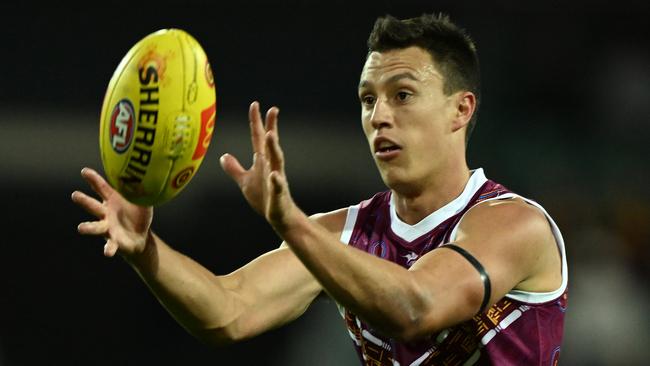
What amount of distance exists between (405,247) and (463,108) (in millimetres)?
618

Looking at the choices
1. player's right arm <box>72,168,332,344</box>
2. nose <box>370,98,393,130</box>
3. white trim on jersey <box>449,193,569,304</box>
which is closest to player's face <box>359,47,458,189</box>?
nose <box>370,98,393,130</box>

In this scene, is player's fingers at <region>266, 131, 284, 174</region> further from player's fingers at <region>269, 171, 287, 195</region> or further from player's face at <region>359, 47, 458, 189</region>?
player's face at <region>359, 47, 458, 189</region>

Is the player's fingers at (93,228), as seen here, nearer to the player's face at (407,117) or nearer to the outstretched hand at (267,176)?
the outstretched hand at (267,176)

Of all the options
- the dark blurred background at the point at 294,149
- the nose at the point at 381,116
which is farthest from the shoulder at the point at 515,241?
the dark blurred background at the point at 294,149

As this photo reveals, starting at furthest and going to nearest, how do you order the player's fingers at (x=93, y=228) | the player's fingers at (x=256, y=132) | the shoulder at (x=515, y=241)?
1. the shoulder at (x=515, y=241)
2. the player's fingers at (x=93, y=228)
3. the player's fingers at (x=256, y=132)

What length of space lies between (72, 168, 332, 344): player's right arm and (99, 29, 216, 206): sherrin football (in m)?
0.12

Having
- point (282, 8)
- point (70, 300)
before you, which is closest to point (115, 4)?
point (282, 8)

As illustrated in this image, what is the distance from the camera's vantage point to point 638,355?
277 inches

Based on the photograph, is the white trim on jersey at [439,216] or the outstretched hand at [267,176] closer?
the outstretched hand at [267,176]

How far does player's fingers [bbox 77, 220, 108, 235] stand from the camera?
294 centimetres

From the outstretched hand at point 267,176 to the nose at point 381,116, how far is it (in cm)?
91

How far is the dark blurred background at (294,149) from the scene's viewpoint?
7195mm

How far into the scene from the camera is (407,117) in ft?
11.7

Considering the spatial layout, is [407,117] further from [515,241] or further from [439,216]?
[515,241]
